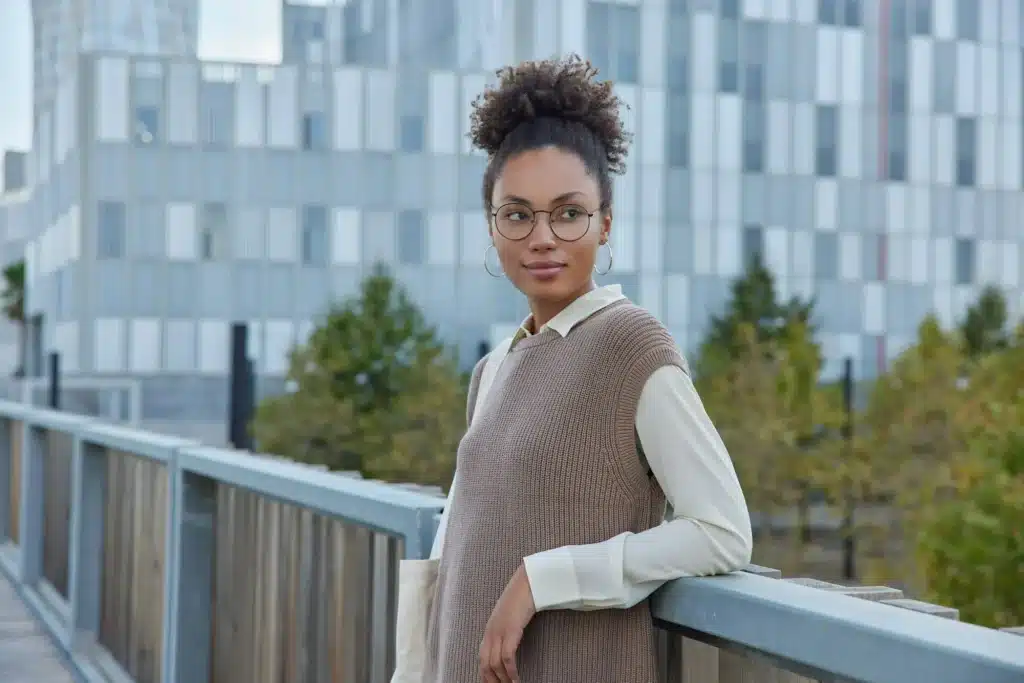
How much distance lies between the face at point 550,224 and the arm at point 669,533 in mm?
315

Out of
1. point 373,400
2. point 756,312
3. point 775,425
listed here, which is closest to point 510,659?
point 775,425

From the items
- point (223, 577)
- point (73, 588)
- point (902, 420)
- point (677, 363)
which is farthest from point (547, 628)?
point (902, 420)

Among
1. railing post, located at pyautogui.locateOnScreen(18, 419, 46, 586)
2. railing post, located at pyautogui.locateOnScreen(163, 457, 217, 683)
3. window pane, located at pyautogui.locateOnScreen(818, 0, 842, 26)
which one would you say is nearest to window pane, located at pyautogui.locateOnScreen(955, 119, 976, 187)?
window pane, located at pyautogui.locateOnScreen(818, 0, 842, 26)

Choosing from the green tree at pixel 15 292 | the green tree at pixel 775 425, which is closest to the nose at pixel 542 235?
the green tree at pixel 775 425

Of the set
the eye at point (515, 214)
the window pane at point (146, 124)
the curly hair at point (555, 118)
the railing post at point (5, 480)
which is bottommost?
the railing post at point (5, 480)

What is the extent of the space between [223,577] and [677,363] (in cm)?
299

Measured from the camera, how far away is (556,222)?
2.49 metres

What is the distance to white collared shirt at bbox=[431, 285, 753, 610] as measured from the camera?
2158mm

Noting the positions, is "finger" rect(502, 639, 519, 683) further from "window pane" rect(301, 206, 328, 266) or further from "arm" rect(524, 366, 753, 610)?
"window pane" rect(301, 206, 328, 266)

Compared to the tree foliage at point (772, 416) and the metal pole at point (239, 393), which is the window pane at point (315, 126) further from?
the metal pole at point (239, 393)

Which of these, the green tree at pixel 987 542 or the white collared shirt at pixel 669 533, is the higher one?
the white collared shirt at pixel 669 533

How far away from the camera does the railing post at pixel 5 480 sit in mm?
11328

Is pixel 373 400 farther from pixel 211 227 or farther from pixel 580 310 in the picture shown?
pixel 580 310

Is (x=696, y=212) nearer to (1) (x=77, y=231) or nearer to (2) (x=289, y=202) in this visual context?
(2) (x=289, y=202)
